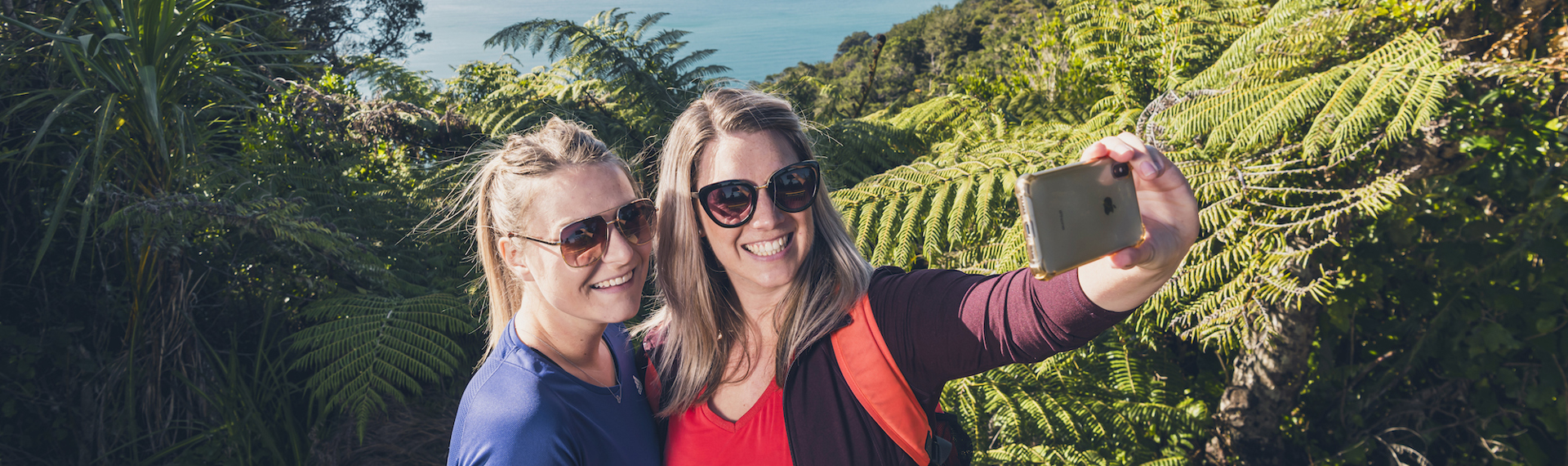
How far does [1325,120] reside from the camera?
2.35 metres

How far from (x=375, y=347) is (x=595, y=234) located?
72.2 inches

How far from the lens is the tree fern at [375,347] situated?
289 centimetres

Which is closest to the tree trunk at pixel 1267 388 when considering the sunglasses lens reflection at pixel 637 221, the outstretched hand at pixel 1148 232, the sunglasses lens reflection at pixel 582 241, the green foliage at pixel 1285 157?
the green foliage at pixel 1285 157

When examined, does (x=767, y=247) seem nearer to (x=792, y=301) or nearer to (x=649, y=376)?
(x=792, y=301)

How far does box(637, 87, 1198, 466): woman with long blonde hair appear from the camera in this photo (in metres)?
1.11

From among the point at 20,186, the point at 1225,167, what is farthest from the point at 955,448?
the point at 20,186

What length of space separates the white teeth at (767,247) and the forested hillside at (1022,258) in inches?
48.6

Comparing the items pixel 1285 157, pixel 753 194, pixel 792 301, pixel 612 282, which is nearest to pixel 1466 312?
pixel 1285 157

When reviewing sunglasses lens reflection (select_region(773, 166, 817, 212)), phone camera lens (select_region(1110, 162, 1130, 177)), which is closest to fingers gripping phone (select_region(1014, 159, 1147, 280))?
phone camera lens (select_region(1110, 162, 1130, 177))

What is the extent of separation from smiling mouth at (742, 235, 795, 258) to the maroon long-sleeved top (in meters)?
0.21

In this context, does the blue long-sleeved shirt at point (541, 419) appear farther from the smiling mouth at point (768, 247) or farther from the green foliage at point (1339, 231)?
the green foliage at point (1339, 231)

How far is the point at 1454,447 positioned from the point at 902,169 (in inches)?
93.5

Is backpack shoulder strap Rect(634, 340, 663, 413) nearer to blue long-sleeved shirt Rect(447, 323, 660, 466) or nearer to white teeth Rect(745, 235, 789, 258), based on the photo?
blue long-sleeved shirt Rect(447, 323, 660, 466)

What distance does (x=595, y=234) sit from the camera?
1.59m
